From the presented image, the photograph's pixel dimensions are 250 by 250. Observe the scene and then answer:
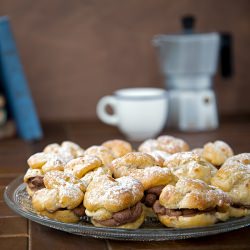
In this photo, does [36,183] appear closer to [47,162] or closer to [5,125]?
[47,162]

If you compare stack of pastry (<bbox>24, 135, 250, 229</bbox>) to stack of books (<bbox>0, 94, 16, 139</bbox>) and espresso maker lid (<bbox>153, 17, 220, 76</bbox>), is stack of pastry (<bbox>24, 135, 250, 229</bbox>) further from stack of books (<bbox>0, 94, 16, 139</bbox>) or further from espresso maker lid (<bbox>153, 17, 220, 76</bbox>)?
espresso maker lid (<bbox>153, 17, 220, 76</bbox>)

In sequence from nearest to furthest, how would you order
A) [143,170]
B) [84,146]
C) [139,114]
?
1. [143,170]
2. [84,146]
3. [139,114]

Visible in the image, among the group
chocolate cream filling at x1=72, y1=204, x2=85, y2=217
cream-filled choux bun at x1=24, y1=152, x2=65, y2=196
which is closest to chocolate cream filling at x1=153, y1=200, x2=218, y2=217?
chocolate cream filling at x1=72, y1=204, x2=85, y2=217

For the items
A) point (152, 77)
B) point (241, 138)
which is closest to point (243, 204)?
point (241, 138)

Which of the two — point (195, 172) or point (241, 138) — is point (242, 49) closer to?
point (241, 138)

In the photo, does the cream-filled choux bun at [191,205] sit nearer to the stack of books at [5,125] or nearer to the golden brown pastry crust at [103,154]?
the golden brown pastry crust at [103,154]

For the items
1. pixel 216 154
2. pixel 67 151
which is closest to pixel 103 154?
pixel 67 151
